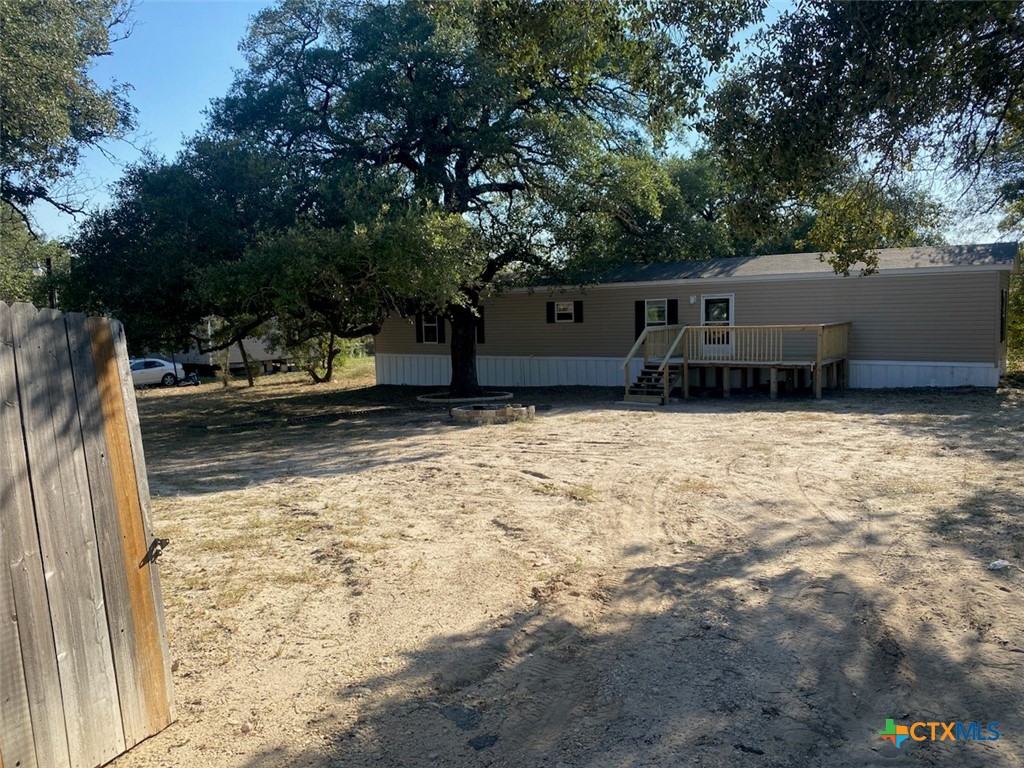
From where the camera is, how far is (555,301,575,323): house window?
21000mm

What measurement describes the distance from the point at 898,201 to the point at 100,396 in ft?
24.7

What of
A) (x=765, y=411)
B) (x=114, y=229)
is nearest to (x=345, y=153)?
(x=114, y=229)

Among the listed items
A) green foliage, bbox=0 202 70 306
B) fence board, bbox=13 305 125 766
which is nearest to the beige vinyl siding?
green foliage, bbox=0 202 70 306

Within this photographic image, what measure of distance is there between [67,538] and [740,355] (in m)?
16.2

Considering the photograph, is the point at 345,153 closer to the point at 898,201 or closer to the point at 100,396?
the point at 898,201

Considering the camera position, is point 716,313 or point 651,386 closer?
point 651,386

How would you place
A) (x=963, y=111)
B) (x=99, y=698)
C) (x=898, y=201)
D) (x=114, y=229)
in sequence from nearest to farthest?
(x=99, y=698) < (x=963, y=111) < (x=898, y=201) < (x=114, y=229)

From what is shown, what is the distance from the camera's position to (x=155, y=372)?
28.2m

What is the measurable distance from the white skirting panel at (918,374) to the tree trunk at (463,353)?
9.39 meters

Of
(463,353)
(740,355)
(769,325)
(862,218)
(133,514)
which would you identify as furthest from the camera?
(463,353)

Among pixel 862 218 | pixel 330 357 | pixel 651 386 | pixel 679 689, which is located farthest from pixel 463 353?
pixel 679 689

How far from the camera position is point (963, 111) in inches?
249

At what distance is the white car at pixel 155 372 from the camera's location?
27.8m

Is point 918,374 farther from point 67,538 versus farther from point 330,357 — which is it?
point 330,357
